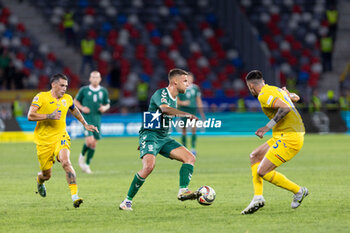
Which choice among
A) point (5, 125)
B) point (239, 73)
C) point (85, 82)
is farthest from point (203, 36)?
point (5, 125)

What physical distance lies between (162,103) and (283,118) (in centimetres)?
170

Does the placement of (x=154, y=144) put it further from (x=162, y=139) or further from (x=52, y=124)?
(x=52, y=124)

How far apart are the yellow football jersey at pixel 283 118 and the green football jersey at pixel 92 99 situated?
7550 millimetres

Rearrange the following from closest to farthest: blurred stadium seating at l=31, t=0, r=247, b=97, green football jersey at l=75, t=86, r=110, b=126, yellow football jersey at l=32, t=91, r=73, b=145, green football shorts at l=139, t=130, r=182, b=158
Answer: green football shorts at l=139, t=130, r=182, b=158 → yellow football jersey at l=32, t=91, r=73, b=145 → green football jersey at l=75, t=86, r=110, b=126 → blurred stadium seating at l=31, t=0, r=247, b=97

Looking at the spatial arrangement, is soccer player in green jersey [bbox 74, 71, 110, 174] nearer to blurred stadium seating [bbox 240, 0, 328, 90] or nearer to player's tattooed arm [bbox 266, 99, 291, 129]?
player's tattooed arm [bbox 266, 99, 291, 129]

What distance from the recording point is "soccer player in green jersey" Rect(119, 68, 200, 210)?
32.6 ft

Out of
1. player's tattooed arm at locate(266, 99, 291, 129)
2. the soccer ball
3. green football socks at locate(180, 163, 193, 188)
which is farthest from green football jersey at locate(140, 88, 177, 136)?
player's tattooed arm at locate(266, 99, 291, 129)

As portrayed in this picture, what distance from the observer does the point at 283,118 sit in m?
9.69

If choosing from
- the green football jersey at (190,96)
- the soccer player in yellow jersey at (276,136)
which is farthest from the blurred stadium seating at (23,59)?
the soccer player in yellow jersey at (276,136)

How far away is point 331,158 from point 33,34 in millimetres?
21098

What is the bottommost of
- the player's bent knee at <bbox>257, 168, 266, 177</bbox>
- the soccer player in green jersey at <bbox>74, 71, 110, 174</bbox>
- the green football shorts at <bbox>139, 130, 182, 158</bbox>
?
the soccer player in green jersey at <bbox>74, 71, 110, 174</bbox>

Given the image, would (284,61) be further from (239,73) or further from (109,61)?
(109,61)

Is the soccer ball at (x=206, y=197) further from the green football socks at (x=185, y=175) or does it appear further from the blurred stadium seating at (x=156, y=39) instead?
the blurred stadium seating at (x=156, y=39)

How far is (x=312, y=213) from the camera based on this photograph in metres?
9.47
